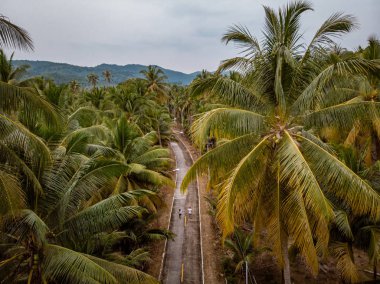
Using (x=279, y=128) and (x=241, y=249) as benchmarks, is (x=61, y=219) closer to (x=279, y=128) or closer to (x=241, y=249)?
(x=279, y=128)

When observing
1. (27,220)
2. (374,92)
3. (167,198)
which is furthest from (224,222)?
(167,198)

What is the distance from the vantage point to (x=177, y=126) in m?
86.9

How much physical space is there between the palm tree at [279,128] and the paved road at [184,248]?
952 cm

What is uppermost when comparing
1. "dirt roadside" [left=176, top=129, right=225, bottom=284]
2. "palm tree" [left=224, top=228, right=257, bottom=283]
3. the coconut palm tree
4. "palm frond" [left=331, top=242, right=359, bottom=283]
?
the coconut palm tree

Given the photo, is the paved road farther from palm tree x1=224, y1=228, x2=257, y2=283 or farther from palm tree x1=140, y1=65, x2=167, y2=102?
palm tree x1=140, y1=65, x2=167, y2=102

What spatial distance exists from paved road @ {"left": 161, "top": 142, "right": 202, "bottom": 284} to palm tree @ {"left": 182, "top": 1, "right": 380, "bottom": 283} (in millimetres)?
9523

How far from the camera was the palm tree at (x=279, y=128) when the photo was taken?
861 cm

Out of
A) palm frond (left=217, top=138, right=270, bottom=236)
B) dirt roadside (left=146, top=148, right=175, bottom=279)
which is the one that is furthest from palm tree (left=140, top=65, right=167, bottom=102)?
palm frond (left=217, top=138, right=270, bottom=236)

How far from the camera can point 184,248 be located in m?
21.7

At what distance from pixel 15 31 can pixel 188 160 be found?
38650 millimetres

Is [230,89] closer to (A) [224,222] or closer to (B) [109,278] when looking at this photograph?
(A) [224,222]

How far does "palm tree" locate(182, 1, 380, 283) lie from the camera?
28.2ft

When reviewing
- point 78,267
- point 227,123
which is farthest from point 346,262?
point 78,267

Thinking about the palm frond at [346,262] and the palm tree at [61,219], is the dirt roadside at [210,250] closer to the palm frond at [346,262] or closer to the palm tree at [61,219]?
the palm frond at [346,262]
